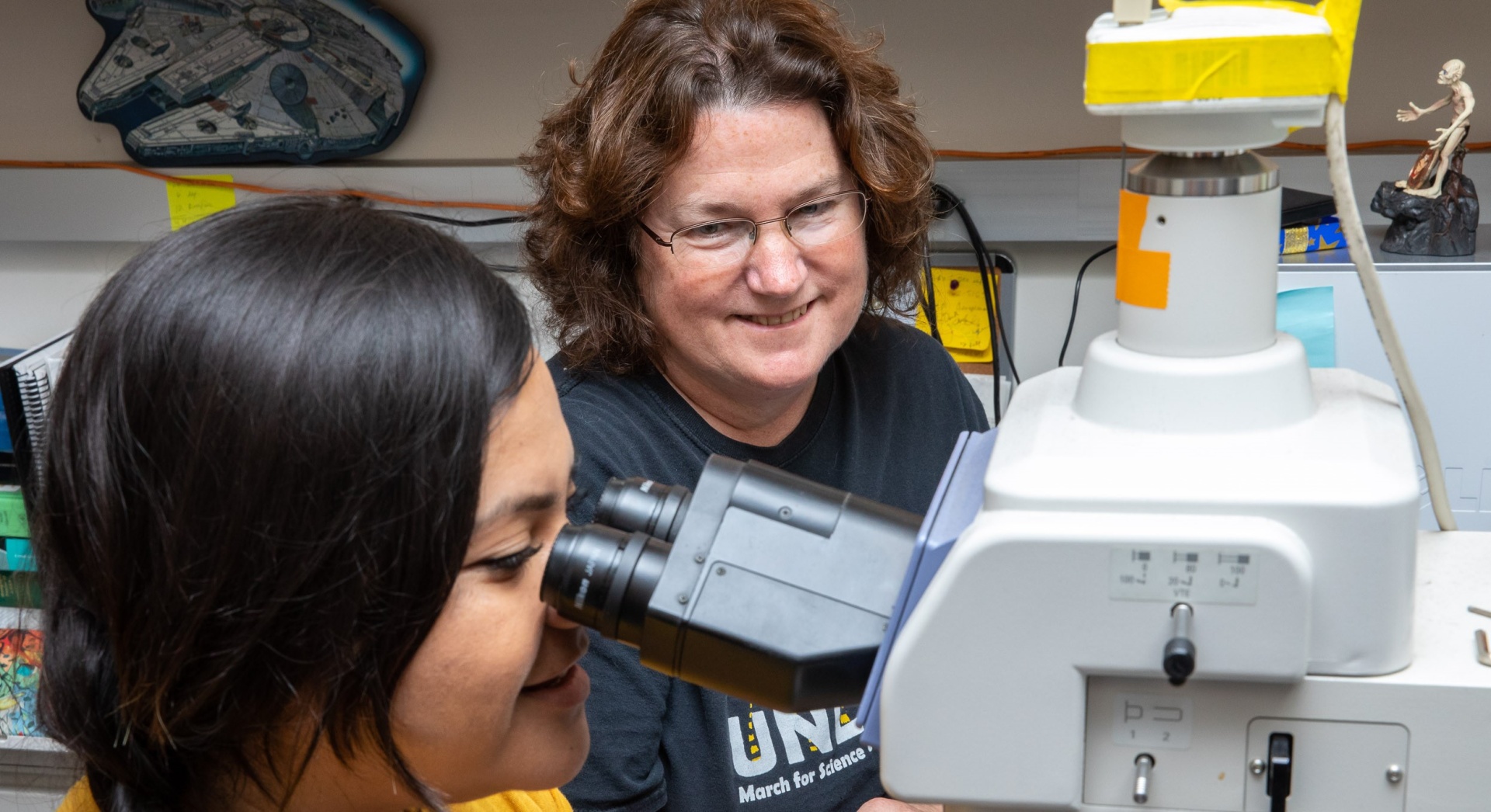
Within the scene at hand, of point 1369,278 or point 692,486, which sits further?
point 692,486

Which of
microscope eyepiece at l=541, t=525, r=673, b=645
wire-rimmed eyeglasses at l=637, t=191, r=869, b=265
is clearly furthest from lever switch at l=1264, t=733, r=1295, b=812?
wire-rimmed eyeglasses at l=637, t=191, r=869, b=265

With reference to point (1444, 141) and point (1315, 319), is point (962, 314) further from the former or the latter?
point (1444, 141)

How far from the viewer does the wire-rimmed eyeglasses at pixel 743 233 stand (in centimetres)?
124

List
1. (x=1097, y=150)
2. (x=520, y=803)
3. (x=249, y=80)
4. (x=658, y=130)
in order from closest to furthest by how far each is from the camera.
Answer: (x=520, y=803) < (x=658, y=130) < (x=1097, y=150) < (x=249, y=80)

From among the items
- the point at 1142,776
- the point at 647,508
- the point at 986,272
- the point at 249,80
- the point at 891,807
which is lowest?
the point at 891,807

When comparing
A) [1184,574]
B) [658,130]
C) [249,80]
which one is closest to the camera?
[1184,574]

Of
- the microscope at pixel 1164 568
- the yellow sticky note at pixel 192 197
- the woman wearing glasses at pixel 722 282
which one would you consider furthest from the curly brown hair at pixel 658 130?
the yellow sticky note at pixel 192 197

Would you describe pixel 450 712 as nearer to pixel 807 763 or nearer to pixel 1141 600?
pixel 1141 600

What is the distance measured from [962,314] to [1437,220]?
70cm

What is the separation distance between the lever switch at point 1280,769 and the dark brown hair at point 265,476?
→ 16.6 inches

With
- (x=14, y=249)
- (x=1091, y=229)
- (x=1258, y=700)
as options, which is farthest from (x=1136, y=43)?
(x=14, y=249)

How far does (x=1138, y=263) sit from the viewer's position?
607 mm

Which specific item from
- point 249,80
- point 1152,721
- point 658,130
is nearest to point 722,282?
point 658,130

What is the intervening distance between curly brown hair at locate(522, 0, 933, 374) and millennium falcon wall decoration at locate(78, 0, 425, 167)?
78 cm
